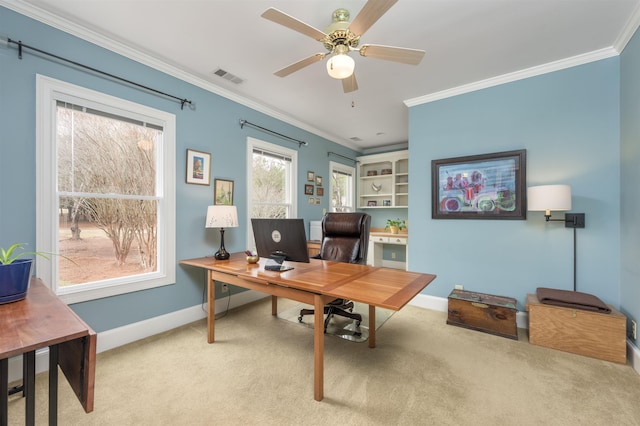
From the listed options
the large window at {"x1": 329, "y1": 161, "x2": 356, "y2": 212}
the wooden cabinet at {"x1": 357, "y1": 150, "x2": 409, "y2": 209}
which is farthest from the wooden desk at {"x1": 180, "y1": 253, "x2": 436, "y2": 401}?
the wooden cabinet at {"x1": 357, "y1": 150, "x2": 409, "y2": 209}

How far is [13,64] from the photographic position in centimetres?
184

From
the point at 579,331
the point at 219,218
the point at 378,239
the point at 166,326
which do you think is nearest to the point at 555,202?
the point at 579,331

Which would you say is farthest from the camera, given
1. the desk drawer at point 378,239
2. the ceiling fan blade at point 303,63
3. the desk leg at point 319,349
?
the desk drawer at point 378,239

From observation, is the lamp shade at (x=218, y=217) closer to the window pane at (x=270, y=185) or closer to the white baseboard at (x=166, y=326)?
the window pane at (x=270, y=185)

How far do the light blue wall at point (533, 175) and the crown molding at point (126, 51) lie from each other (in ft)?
7.13

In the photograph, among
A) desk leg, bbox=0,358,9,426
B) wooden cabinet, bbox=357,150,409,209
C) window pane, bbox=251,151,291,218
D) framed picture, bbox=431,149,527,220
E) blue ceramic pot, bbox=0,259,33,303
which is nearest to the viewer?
desk leg, bbox=0,358,9,426

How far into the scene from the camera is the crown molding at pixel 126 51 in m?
1.89

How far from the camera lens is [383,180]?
5.85 meters

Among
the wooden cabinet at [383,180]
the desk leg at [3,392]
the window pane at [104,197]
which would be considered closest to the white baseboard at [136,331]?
the window pane at [104,197]

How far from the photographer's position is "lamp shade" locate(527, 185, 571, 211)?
2.33 m

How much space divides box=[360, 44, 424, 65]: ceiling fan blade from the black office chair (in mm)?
1482

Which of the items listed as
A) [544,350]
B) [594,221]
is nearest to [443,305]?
[544,350]

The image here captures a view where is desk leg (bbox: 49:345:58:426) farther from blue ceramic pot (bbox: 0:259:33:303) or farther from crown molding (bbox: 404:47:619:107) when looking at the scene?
crown molding (bbox: 404:47:619:107)

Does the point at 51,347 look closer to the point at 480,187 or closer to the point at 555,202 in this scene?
the point at 555,202
